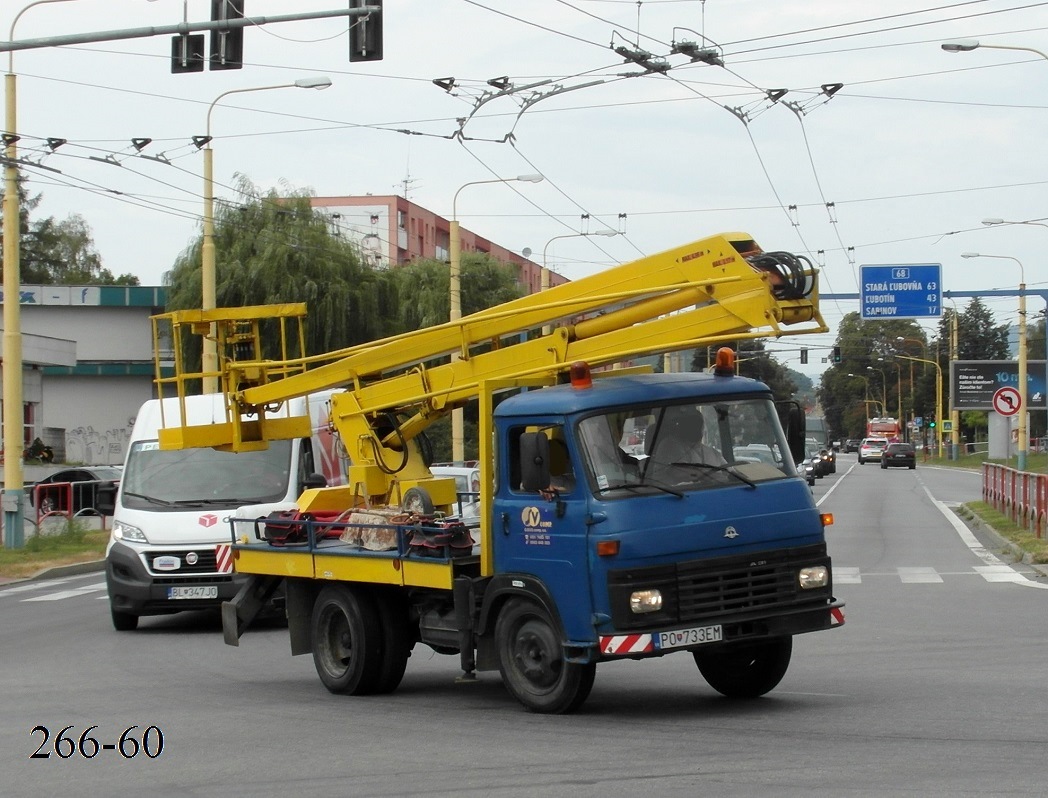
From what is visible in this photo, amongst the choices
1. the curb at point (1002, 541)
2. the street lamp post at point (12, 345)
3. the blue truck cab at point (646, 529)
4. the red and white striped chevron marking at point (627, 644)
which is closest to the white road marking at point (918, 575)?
the curb at point (1002, 541)

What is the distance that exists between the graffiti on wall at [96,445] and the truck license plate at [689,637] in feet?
160

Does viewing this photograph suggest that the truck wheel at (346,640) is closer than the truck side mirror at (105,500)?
Yes

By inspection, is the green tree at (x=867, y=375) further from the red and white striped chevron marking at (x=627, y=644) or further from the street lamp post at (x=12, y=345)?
the red and white striped chevron marking at (x=627, y=644)

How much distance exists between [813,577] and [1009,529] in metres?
19.4

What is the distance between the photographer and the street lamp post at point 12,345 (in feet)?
76.6

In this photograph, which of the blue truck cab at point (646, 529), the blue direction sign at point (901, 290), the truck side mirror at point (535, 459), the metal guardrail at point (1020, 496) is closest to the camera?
the blue truck cab at point (646, 529)

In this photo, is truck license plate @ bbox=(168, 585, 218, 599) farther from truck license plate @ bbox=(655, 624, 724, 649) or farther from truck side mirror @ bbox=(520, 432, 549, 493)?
Result: truck license plate @ bbox=(655, 624, 724, 649)

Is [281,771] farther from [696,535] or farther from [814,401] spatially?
[814,401]

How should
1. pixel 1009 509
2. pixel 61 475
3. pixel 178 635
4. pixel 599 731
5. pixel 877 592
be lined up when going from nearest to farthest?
pixel 599 731, pixel 178 635, pixel 877 592, pixel 1009 509, pixel 61 475

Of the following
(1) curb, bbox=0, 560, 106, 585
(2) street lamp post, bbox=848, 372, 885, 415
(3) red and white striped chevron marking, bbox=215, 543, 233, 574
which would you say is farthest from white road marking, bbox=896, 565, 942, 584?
(2) street lamp post, bbox=848, 372, 885, 415

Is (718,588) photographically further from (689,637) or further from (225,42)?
(225,42)

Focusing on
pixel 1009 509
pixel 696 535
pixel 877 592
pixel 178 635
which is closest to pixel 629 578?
pixel 696 535

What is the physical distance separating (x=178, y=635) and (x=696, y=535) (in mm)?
7838

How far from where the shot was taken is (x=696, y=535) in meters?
8.85
